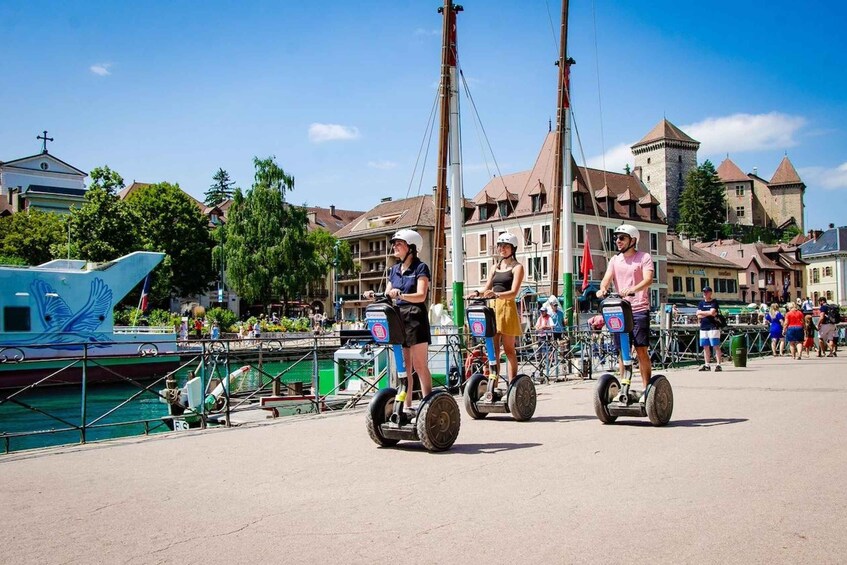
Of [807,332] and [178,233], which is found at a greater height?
[178,233]

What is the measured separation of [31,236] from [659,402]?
6762 cm

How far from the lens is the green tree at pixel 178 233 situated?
68500mm

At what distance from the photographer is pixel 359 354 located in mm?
18859

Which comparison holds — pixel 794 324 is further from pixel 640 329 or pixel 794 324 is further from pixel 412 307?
pixel 412 307

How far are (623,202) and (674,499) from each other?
74473 millimetres

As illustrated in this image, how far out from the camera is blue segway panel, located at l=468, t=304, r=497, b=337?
924 centimetres

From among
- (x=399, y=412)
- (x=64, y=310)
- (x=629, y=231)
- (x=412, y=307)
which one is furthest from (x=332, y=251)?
(x=399, y=412)

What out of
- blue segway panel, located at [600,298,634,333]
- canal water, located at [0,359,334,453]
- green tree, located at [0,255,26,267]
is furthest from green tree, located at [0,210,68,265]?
blue segway panel, located at [600,298,634,333]

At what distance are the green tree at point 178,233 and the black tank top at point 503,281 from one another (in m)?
61.4

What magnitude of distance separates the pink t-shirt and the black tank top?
1.23 metres

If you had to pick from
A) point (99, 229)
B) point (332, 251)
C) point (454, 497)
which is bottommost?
point (454, 497)

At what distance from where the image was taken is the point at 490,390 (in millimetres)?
9930

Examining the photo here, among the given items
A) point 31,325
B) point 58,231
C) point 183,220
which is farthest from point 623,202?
point 31,325

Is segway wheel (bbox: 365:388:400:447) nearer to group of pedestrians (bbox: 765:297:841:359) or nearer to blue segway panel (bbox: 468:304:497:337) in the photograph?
blue segway panel (bbox: 468:304:497:337)
